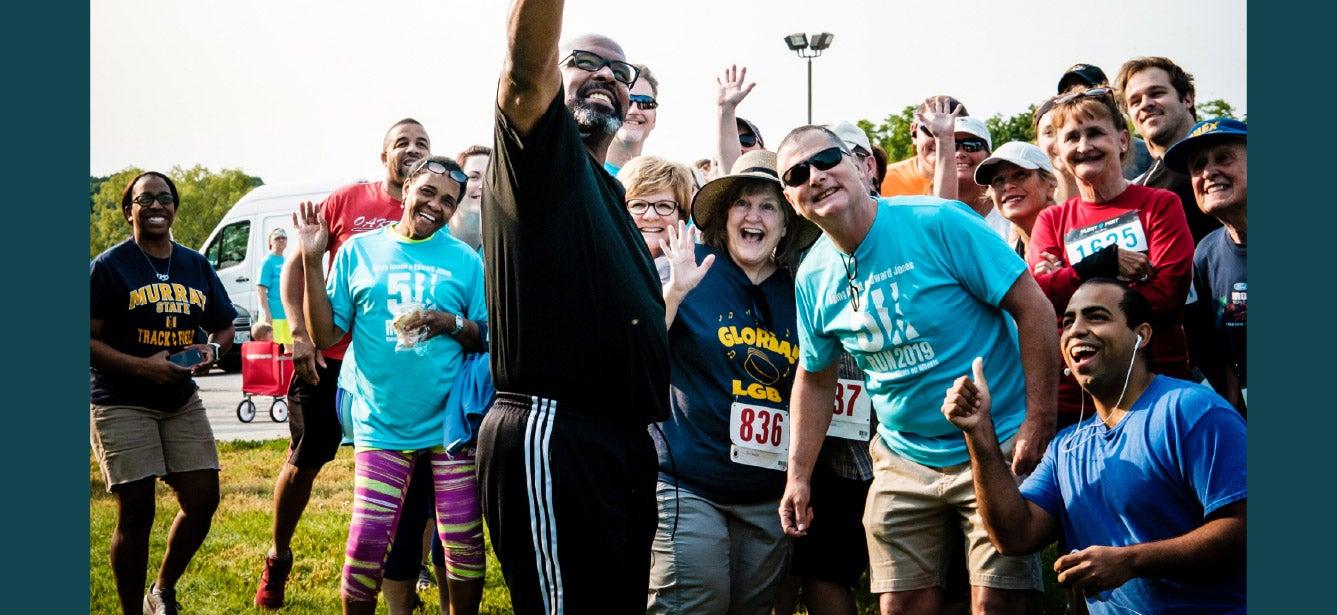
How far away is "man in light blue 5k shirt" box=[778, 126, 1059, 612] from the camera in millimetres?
3572

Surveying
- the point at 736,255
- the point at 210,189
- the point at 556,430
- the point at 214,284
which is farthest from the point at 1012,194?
the point at 210,189

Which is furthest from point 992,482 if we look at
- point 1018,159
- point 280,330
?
point 280,330

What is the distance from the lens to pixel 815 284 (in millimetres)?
3922

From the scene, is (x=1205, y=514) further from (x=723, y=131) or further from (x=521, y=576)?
(x=723, y=131)

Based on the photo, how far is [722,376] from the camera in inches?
164

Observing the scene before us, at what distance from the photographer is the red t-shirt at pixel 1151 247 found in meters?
3.98

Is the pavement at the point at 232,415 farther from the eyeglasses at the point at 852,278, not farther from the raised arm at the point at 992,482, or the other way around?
the raised arm at the point at 992,482

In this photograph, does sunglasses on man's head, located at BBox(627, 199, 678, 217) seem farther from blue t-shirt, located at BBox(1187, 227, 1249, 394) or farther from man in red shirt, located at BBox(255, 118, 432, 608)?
blue t-shirt, located at BBox(1187, 227, 1249, 394)

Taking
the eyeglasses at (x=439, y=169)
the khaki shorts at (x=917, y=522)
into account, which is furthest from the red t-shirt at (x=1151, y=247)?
the eyeglasses at (x=439, y=169)

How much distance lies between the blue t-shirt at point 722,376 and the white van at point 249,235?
49.2ft

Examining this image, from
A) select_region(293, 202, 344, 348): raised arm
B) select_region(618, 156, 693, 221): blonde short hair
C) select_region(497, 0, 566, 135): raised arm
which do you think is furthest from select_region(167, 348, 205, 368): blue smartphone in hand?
select_region(497, 0, 566, 135): raised arm

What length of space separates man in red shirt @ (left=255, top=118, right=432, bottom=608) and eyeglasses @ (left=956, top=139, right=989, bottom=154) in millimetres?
2542

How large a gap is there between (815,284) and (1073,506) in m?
Result: 1.10

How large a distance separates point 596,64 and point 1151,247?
2098 mm
